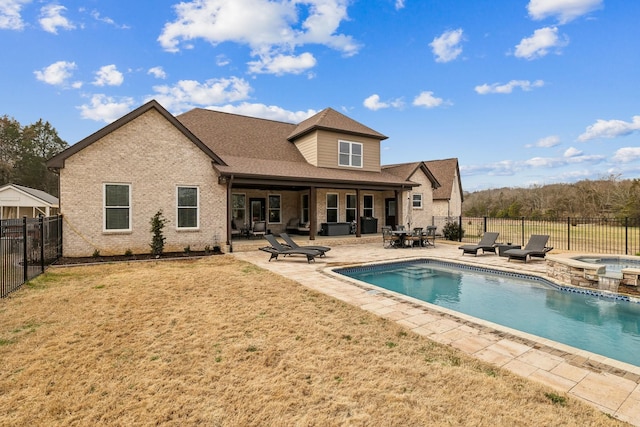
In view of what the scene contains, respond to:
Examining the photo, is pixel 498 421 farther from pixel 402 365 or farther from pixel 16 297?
pixel 16 297

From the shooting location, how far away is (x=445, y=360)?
3936 mm

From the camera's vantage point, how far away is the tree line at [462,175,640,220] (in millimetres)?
28992

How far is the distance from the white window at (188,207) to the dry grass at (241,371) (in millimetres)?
7342

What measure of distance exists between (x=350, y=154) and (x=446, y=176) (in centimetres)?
1362

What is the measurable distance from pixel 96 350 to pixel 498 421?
5.00 m

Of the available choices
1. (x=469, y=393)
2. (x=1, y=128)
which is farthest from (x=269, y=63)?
(x=1, y=128)

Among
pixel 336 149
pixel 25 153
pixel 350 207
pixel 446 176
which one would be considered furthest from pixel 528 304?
pixel 25 153

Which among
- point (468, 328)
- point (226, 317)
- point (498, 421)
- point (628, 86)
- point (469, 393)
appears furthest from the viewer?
point (628, 86)

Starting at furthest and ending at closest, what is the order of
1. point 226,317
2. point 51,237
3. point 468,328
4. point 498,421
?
1. point 51,237
2. point 226,317
3. point 468,328
4. point 498,421

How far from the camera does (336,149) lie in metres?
19.3

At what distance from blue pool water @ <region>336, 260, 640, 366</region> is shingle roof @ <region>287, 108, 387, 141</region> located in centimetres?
1049

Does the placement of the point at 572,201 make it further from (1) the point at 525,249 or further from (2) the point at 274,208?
(2) the point at 274,208

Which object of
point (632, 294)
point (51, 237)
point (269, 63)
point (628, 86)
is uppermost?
point (269, 63)

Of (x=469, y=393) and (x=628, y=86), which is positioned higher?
(x=628, y=86)
